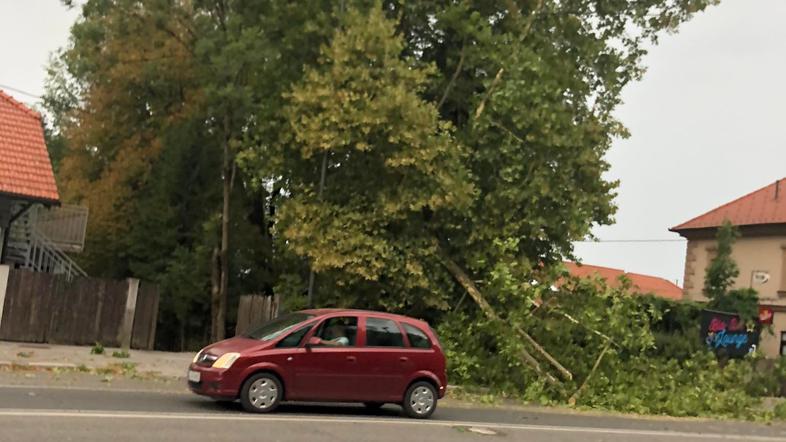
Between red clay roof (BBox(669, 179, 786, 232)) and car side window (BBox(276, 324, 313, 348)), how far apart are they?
3014 cm

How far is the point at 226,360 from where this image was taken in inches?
468

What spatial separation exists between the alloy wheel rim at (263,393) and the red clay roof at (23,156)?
11.1 metres

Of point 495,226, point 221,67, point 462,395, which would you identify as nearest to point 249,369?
point 462,395

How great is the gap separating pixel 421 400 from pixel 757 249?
2915 cm

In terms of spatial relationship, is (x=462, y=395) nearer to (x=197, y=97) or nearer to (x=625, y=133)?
(x=625, y=133)

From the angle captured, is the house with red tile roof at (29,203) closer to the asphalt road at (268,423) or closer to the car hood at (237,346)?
the asphalt road at (268,423)

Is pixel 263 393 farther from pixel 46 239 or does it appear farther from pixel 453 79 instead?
pixel 46 239

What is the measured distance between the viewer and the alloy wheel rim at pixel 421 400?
521 inches

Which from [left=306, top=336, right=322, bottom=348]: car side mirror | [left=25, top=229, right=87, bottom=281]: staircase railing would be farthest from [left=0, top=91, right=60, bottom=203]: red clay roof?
[left=306, top=336, right=322, bottom=348]: car side mirror

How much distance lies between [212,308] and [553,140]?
15087 millimetres

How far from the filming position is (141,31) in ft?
96.7

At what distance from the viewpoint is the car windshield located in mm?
12516

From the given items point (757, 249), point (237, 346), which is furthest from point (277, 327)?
point (757, 249)

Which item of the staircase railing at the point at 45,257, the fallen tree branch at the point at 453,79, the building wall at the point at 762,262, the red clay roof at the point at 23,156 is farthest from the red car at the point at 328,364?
the building wall at the point at 762,262
